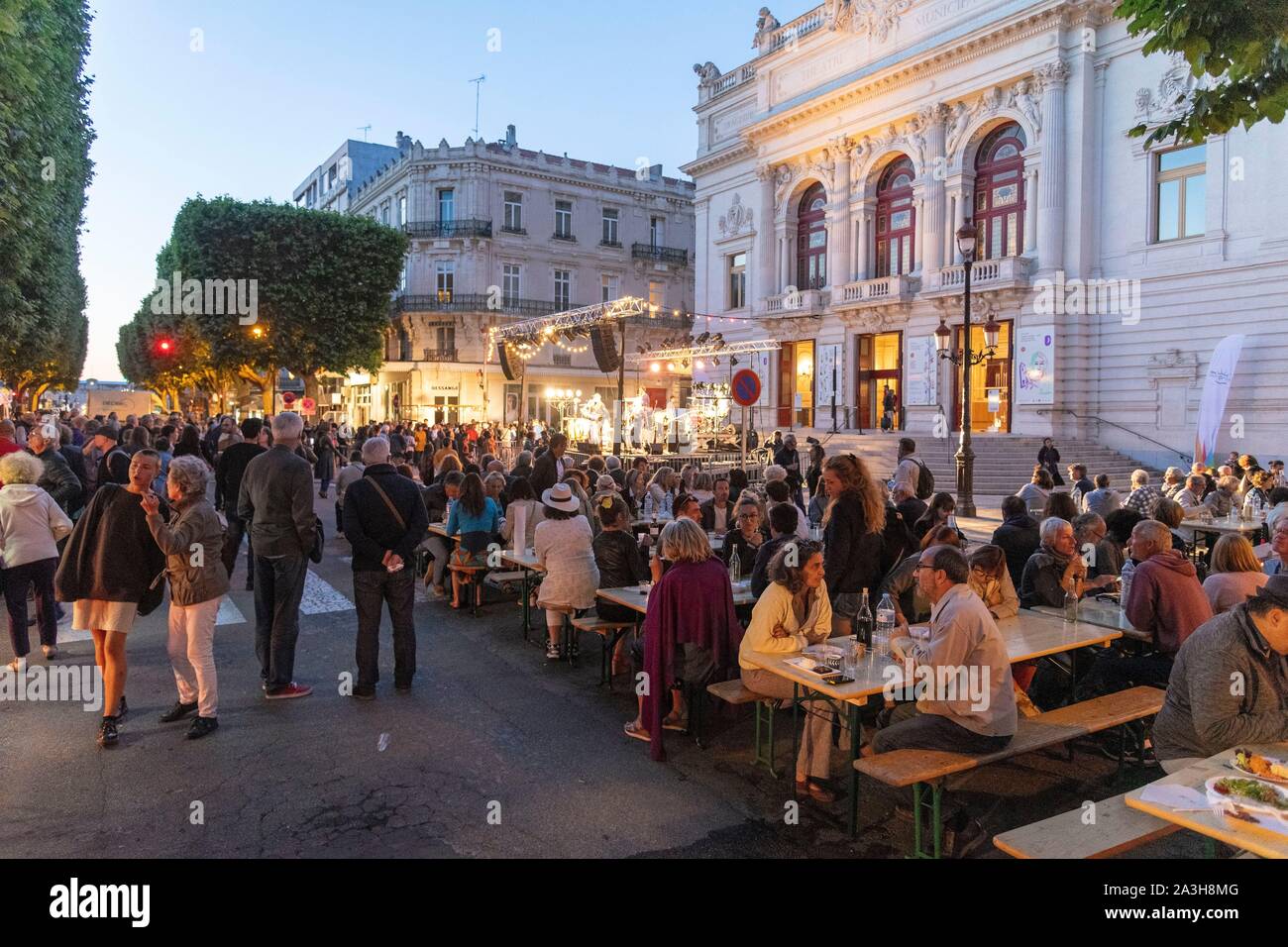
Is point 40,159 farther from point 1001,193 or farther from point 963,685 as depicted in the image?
point 1001,193

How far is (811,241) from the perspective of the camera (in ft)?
116

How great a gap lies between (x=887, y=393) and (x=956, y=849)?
2735cm

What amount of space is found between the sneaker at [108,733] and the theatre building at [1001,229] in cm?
2255

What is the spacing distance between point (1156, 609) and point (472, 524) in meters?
6.81

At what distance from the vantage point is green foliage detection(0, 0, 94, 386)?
9766mm

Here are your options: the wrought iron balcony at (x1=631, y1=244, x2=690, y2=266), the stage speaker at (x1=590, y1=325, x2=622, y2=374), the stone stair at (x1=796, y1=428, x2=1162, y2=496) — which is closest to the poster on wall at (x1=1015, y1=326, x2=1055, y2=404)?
the stone stair at (x1=796, y1=428, x2=1162, y2=496)


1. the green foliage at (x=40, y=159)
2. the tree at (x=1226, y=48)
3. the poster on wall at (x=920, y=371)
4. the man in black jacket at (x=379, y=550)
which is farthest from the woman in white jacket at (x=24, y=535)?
the poster on wall at (x=920, y=371)

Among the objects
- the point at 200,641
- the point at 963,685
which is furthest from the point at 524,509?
the point at 963,685

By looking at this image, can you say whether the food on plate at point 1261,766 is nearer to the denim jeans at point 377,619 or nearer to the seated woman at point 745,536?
the seated woman at point 745,536

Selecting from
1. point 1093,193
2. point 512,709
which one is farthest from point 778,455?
point 1093,193

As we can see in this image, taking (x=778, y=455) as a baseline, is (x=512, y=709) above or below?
below

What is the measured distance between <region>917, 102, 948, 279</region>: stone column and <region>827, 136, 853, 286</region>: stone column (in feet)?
12.5
